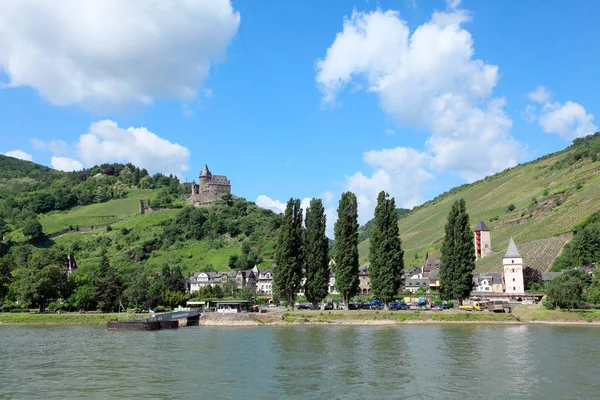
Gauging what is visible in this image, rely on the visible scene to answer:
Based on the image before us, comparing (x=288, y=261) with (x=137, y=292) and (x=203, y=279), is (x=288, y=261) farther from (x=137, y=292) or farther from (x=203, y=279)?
(x=203, y=279)

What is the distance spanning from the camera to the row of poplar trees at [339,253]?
252 feet

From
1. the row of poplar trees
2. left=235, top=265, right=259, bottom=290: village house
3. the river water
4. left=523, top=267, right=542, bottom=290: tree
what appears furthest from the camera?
left=235, top=265, right=259, bottom=290: village house

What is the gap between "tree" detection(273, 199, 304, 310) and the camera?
258ft

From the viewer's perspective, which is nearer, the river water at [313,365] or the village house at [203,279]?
the river water at [313,365]

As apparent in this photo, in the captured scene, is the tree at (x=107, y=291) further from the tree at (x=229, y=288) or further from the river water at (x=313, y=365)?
the river water at (x=313, y=365)

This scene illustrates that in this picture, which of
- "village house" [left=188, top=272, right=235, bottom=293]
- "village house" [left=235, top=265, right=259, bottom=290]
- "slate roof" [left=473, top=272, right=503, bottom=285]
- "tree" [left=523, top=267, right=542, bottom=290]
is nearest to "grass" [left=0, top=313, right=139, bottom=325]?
"village house" [left=188, top=272, right=235, bottom=293]

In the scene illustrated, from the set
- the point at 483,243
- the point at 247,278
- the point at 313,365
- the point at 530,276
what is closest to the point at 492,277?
the point at 530,276

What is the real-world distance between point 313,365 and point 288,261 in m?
40.5

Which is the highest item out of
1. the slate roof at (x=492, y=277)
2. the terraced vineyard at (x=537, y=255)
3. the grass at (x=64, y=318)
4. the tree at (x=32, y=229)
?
the tree at (x=32, y=229)

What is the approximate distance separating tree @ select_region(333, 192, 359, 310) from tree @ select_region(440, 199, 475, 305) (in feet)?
41.6

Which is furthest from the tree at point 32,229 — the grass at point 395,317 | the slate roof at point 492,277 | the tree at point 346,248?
the slate roof at point 492,277

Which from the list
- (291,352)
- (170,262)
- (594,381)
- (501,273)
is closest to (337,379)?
(291,352)

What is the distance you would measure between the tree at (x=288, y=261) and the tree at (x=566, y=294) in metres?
34.0

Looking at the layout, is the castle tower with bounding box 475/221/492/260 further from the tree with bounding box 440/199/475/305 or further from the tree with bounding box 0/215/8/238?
the tree with bounding box 0/215/8/238
